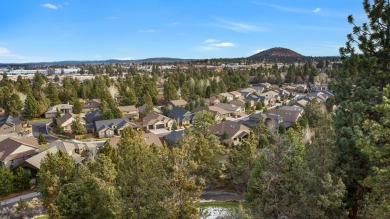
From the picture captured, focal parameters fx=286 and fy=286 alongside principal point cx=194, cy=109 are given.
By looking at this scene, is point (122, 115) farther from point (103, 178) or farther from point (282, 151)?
point (282, 151)

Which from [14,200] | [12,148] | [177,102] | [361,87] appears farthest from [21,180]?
[177,102]

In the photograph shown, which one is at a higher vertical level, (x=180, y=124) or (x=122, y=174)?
(x=122, y=174)

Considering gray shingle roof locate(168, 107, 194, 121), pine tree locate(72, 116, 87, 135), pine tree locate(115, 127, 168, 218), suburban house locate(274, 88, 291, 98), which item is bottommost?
pine tree locate(72, 116, 87, 135)

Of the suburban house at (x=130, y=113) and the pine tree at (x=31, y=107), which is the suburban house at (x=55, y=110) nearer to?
the pine tree at (x=31, y=107)

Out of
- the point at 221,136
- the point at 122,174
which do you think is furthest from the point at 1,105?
the point at 122,174

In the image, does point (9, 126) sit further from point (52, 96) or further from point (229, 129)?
point (229, 129)

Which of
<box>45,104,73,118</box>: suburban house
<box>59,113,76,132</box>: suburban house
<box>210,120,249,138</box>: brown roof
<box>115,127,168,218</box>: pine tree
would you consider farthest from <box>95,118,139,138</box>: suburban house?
<box>115,127,168,218</box>: pine tree

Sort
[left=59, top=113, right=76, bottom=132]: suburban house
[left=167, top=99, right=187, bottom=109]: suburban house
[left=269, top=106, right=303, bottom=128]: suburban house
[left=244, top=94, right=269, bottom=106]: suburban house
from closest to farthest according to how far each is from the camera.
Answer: [left=269, top=106, right=303, bottom=128]: suburban house, [left=59, top=113, right=76, bottom=132]: suburban house, [left=167, top=99, right=187, bottom=109]: suburban house, [left=244, top=94, right=269, bottom=106]: suburban house

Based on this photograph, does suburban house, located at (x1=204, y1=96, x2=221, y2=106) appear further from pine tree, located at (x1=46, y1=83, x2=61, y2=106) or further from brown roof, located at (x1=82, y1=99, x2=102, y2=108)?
pine tree, located at (x1=46, y1=83, x2=61, y2=106)
